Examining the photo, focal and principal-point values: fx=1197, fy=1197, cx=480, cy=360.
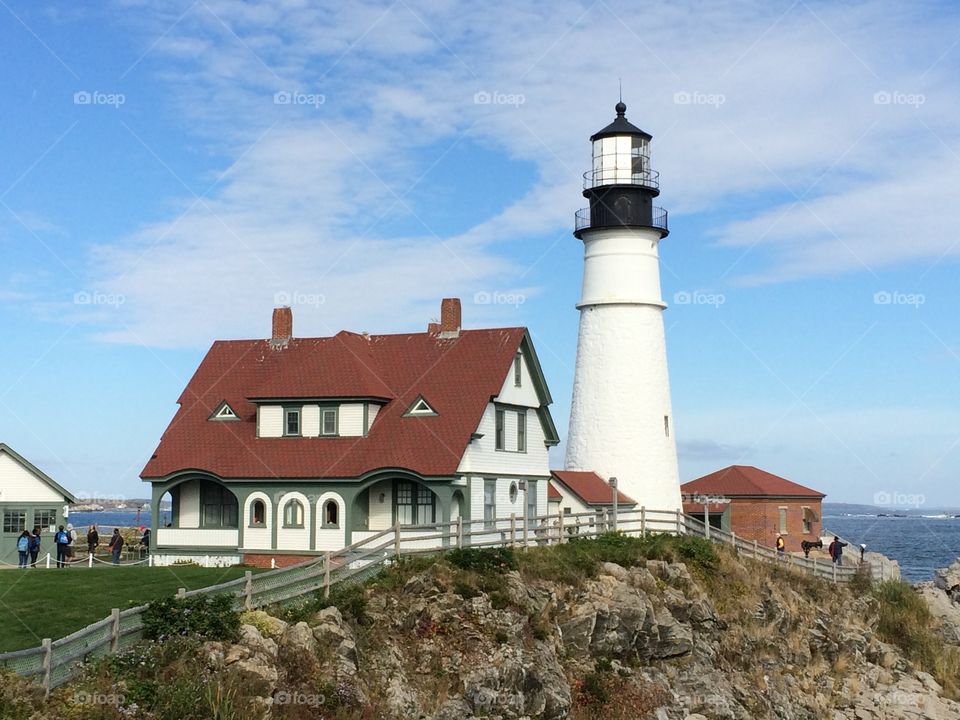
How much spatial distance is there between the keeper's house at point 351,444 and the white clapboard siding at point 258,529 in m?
0.03

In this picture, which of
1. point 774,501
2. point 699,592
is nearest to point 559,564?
point 699,592

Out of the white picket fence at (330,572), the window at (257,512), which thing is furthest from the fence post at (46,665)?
the window at (257,512)

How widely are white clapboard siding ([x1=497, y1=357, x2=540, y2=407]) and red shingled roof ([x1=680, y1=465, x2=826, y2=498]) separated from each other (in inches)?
529

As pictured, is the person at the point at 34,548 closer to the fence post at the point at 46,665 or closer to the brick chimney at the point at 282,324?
the brick chimney at the point at 282,324

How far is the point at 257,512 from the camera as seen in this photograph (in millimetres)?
35906

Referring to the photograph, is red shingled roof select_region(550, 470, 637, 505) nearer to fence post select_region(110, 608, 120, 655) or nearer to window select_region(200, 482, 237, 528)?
window select_region(200, 482, 237, 528)

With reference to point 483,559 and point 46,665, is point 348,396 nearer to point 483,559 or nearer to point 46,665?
point 483,559

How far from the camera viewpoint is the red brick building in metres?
48.8

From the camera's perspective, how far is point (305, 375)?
36.8 meters

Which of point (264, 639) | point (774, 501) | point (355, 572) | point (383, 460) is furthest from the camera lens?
point (774, 501)

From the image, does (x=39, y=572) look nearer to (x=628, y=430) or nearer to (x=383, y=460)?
(x=383, y=460)

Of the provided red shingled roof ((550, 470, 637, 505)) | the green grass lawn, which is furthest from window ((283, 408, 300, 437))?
red shingled roof ((550, 470, 637, 505))

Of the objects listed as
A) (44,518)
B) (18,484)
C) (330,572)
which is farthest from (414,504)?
(18,484)

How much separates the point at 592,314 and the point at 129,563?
17508mm
